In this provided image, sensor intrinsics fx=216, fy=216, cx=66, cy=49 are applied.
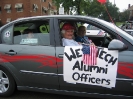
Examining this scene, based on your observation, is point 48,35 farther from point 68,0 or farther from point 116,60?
point 68,0

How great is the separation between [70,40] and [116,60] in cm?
96

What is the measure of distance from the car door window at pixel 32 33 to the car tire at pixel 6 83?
64cm

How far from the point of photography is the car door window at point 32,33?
393 centimetres

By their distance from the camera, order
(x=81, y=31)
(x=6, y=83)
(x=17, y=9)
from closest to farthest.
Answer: (x=6, y=83)
(x=81, y=31)
(x=17, y=9)

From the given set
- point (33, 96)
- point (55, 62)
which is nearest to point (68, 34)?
point (55, 62)

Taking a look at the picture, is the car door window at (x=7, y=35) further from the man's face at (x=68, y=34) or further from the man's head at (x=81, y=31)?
the man's head at (x=81, y=31)

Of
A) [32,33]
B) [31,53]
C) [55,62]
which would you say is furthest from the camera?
[32,33]

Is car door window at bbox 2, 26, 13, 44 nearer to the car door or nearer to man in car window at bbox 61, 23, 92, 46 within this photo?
the car door

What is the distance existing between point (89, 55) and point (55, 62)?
599 mm

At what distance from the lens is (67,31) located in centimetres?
397

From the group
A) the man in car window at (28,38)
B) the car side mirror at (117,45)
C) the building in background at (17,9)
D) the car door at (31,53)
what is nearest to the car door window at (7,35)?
the car door at (31,53)

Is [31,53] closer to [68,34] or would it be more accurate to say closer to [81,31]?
[68,34]

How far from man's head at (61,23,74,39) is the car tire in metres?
1.30

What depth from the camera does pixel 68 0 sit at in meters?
20.8
